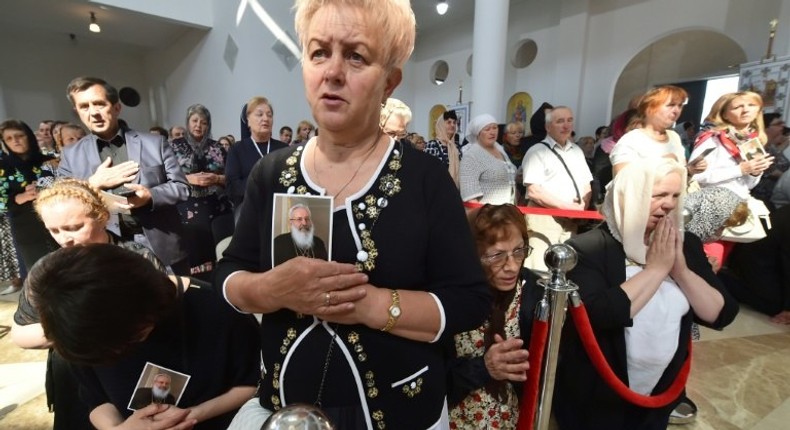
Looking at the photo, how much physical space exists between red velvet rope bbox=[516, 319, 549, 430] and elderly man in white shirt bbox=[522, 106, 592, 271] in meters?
2.37

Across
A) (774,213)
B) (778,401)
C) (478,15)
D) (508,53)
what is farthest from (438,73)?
(778,401)

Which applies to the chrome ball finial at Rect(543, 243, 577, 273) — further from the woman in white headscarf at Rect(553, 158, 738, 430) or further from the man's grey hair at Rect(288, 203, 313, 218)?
the man's grey hair at Rect(288, 203, 313, 218)

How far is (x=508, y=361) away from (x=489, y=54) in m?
7.63

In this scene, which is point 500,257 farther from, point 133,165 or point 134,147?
point 134,147

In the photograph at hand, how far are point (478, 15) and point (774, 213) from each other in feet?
20.1

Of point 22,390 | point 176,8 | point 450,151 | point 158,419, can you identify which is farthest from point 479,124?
point 176,8

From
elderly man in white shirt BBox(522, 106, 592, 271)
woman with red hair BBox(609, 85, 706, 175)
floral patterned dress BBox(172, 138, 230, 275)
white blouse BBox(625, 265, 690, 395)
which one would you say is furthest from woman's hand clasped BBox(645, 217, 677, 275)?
floral patterned dress BBox(172, 138, 230, 275)

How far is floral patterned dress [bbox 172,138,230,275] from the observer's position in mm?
3365

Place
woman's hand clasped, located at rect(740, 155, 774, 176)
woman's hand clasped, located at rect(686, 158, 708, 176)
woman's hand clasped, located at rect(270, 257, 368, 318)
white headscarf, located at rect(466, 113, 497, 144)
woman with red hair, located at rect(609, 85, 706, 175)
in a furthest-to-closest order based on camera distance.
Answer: white headscarf, located at rect(466, 113, 497, 144), woman's hand clasped, located at rect(686, 158, 708, 176), woman's hand clasped, located at rect(740, 155, 774, 176), woman with red hair, located at rect(609, 85, 706, 175), woman's hand clasped, located at rect(270, 257, 368, 318)

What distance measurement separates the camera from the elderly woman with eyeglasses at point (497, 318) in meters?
1.56

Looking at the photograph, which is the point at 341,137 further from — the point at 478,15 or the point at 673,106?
the point at 478,15

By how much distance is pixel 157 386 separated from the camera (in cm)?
124

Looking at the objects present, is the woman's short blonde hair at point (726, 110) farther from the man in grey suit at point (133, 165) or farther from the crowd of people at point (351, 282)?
the man in grey suit at point (133, 165)

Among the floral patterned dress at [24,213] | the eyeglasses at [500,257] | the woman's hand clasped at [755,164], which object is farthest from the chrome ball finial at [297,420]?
the floral patterned dress at [24,213]
